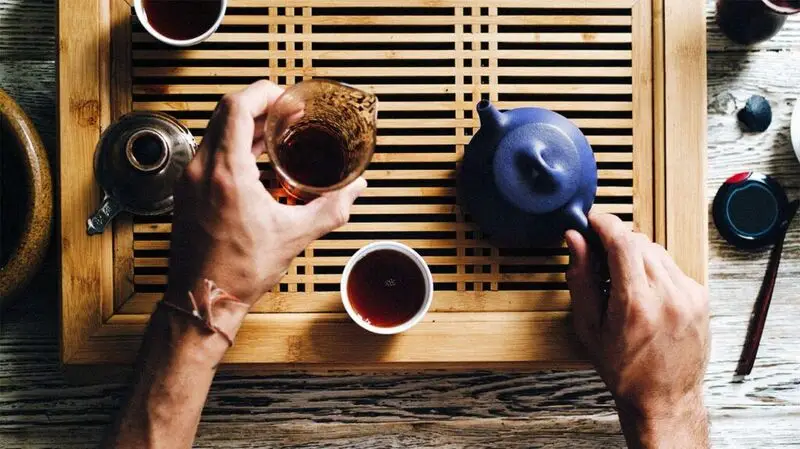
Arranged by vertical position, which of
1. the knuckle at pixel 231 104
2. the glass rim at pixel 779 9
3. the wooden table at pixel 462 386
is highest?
the glass rim at pixel 779 9

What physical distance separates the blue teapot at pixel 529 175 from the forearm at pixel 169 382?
14.0 inches

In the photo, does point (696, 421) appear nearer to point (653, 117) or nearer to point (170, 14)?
point (653, 117)

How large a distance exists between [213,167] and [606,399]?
2.45 ft

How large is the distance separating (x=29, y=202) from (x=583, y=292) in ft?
2.55

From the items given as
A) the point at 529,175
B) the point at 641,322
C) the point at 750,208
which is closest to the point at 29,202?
the point at 529,175

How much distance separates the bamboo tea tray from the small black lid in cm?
20

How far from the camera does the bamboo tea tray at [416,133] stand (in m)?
0.93

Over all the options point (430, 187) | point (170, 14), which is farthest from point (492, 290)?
point (170, 14)

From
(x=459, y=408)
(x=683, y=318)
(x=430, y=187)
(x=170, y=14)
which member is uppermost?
(x=170, y=14)

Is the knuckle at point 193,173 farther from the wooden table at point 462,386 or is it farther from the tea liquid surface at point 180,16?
the wooden table at point 462,386

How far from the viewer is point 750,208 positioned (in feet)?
3.67

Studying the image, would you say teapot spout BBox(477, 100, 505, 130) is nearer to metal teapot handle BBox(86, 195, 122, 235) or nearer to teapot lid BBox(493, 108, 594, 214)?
teapot lid BBox(493, 108, 594, 214)

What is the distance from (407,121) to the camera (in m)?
0.94

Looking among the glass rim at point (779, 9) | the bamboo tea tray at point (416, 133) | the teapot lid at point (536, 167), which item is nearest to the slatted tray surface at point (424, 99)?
the bamboo tea tray at point (416, 133)
